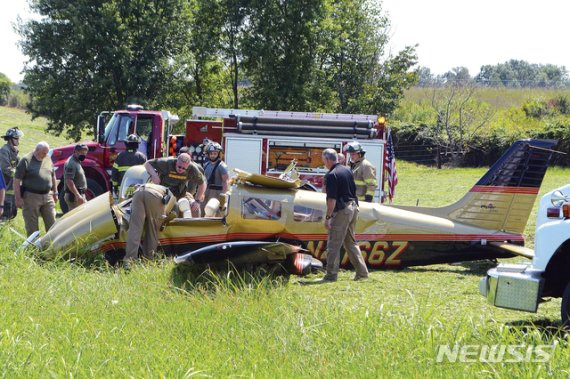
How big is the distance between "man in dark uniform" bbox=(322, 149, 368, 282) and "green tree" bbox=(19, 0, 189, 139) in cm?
2054

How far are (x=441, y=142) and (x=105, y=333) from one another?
33.6 meters

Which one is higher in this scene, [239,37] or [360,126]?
[239,37]

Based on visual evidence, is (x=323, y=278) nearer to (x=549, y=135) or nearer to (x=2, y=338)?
(x=2, y=338)

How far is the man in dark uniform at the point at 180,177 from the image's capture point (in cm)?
1025

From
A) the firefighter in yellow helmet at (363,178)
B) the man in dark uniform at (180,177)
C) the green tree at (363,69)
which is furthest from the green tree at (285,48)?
the man in dark uniform at (180,177)

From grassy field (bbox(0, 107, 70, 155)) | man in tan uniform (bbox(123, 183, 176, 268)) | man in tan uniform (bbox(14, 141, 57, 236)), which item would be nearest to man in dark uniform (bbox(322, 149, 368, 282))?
man in tan uniform (bbox(123, 183, 176, 268))

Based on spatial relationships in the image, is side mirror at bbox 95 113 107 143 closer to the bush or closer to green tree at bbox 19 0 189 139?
green tree at bbox 19 0 189 139

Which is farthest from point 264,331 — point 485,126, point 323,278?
point 485,126

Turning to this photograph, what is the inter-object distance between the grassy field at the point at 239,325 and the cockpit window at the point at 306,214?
81cm

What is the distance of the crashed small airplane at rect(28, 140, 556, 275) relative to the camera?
29.6 ft

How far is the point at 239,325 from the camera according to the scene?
6.14 m

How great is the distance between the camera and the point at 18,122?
52469 mm

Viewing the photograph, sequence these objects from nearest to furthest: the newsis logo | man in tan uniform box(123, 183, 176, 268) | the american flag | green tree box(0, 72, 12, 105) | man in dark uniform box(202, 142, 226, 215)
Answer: the newsis logo < man in tan uniform box(123, 183, 176, 268) < man in dark uniform box(202, 142, 226, 215) < the american flag < green tree box(0, 72, 12, 105)

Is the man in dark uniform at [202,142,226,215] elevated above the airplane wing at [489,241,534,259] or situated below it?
above
